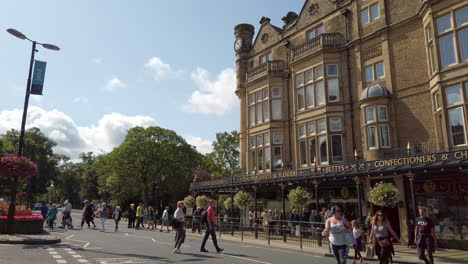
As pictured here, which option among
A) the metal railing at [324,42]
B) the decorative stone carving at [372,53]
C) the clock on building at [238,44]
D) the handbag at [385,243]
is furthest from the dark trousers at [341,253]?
the clock on building at [238,44]

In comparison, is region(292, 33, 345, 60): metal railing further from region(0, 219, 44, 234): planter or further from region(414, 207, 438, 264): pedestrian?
region(0, 219, 44, 234): planter

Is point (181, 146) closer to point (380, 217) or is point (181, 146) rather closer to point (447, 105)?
point (447, 105)

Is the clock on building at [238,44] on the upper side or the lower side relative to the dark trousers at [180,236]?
upper

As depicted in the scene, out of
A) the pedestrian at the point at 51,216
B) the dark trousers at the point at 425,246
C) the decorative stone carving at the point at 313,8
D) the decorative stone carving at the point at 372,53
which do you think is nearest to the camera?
the dark trousers at the point at 425,246

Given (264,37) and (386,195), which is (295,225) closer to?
(386,195)

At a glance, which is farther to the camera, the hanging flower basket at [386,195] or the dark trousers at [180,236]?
the hanging flower basket at [386,195]

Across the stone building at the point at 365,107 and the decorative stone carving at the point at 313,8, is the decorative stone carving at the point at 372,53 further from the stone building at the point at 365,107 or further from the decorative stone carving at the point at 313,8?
the decorative stone carving at the point at 313,8

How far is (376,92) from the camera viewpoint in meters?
20.4

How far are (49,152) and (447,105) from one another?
76.0 meters

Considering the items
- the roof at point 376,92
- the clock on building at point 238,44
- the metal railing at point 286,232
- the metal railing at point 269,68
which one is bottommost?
the metal railing at point 286,232

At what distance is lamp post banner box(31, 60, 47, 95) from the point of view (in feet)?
50.9

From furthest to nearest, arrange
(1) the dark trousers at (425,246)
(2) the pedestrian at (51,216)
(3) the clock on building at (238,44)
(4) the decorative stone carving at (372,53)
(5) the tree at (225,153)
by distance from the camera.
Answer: (5) the tree at (225,153) → (3) the clock on building at (238,44) → (2) the pedestrian at (51,216) → (4) the decorative stone carving at (372,53) → (1) the dark trousers at (425,246)

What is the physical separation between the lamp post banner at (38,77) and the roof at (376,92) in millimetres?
16482

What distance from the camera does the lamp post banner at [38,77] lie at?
610 inches
